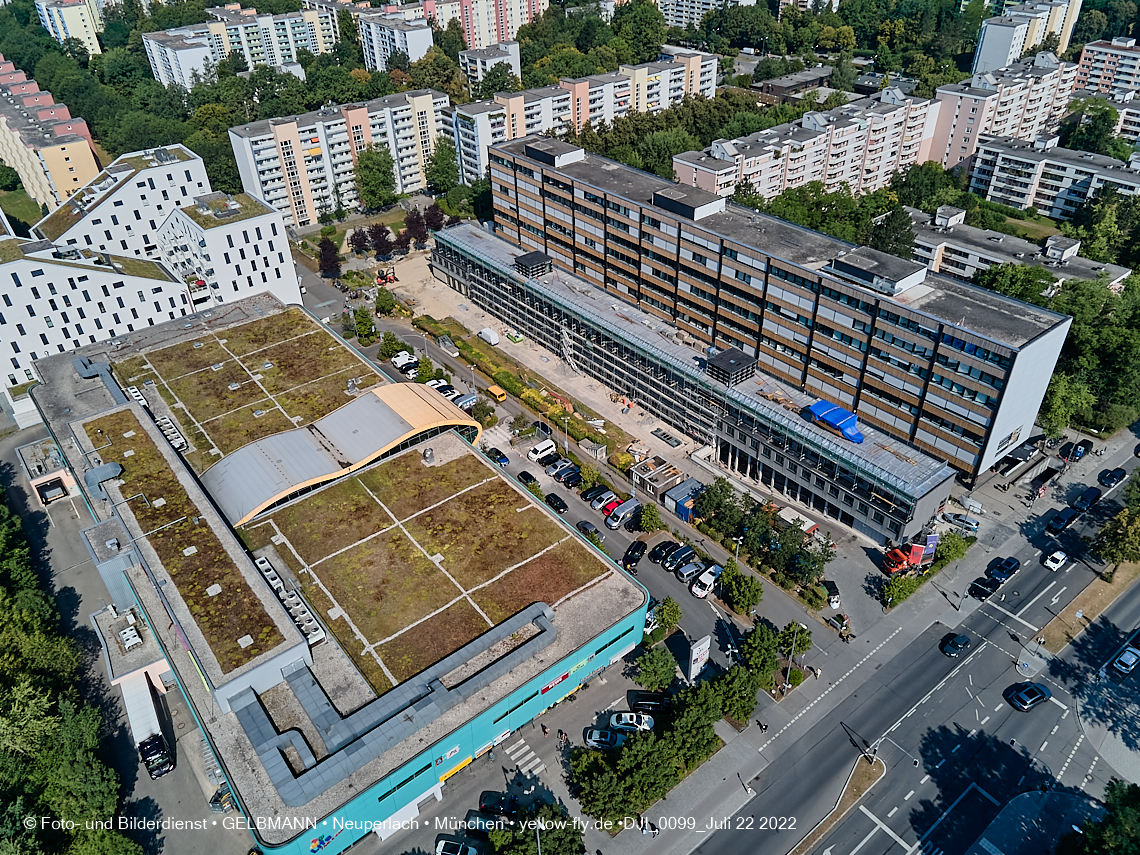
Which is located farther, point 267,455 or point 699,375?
point 699,375

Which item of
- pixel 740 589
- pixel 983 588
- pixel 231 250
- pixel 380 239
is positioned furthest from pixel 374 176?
pixel 983 588

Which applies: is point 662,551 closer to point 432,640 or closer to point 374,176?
point 432,640

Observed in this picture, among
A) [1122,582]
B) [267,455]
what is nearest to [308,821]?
[267,455]

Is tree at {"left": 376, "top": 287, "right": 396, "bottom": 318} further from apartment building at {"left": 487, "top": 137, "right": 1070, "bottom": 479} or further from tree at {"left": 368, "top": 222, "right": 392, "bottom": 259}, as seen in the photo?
apartment building at {"left": 487, "top": 137, "right": 1070, "bottom": 479}

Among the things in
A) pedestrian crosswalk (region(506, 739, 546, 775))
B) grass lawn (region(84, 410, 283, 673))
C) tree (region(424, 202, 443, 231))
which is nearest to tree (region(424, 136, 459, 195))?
tree (region(424, 202, 443, 231))

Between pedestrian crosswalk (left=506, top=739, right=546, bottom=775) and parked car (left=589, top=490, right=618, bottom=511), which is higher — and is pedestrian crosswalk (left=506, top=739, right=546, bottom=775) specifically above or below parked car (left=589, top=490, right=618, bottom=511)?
below

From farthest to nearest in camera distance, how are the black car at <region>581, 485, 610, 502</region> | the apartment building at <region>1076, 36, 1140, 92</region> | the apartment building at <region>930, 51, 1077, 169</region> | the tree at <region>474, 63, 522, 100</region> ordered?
the apartment building at <region>1076, 36, 1140, 92</region>
the tree at <region>474, 63, 522, 100</region>
the apartment building at <region>930, 51, 1077, 169</region>
the black car at <region>581, 485, 610, 502</region>

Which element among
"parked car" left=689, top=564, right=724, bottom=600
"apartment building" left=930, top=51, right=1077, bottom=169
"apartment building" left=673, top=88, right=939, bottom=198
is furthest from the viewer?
"apartment building" left=930, top=51, right=1077, bottom=169

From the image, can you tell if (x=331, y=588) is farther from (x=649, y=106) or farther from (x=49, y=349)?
(x=649, y=106)
